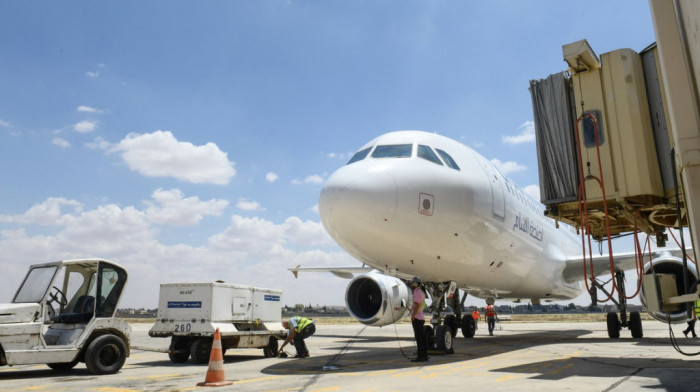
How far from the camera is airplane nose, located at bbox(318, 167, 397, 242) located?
7.85 metres

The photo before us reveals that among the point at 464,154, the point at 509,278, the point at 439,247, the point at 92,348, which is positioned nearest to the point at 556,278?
the point at 509,278

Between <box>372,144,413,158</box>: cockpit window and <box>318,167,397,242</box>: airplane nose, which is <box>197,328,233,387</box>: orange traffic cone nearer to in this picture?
<box>318,167,397,242</box>: airplane nose

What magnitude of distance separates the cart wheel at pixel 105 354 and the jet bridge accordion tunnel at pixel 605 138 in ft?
23.0

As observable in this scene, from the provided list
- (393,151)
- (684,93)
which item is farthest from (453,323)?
(684,93)

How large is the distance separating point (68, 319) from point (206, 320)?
2398 mm

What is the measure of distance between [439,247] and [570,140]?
111 inches

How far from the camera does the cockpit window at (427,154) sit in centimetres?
920

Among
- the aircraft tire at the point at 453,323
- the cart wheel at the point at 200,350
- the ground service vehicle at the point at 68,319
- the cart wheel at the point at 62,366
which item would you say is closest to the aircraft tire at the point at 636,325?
the aircraft tire at the point at 453,323

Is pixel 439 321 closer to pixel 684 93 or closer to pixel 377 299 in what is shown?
pixel 377 299

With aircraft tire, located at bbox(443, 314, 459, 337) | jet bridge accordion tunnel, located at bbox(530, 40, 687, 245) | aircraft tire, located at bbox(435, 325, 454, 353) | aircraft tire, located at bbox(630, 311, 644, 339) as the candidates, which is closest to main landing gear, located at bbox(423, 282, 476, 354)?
aircraft tire, located at bbox(435, 325, 454, 353)

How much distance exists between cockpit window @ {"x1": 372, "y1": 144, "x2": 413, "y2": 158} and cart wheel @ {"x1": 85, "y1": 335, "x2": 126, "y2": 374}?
525 centimetres

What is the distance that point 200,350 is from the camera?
32.1 feet

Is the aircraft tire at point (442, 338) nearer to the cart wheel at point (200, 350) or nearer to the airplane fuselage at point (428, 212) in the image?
the airplane fuselage at point (428, 212)

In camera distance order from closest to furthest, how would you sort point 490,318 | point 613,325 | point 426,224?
point 426,224
point 613,325
point 490,318
